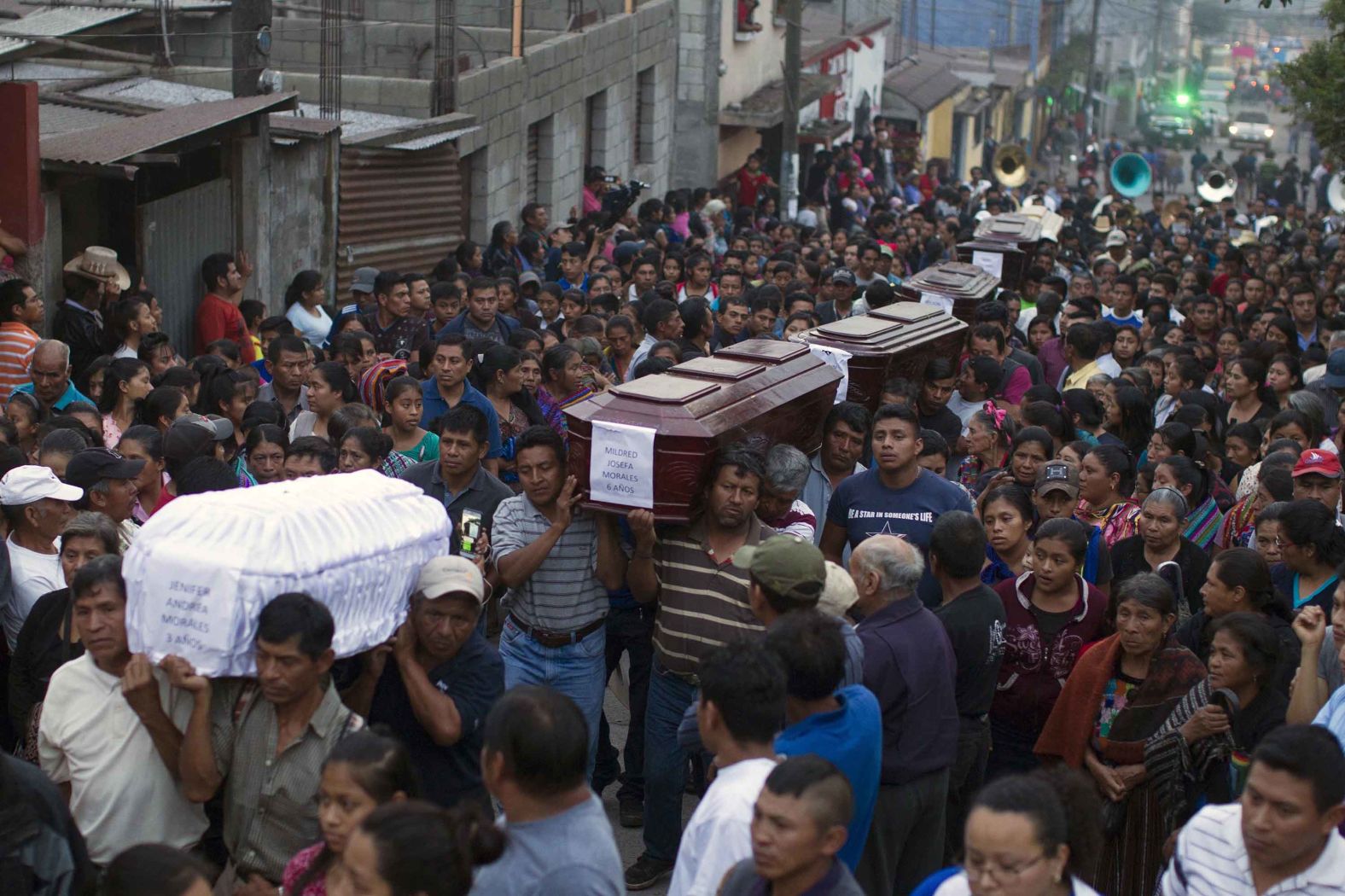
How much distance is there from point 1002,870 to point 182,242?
9.18m

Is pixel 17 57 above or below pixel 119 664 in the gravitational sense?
above

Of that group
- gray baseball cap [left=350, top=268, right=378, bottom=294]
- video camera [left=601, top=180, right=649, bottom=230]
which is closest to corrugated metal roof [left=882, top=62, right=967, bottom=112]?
video camera [left=601, top=180, right=649, bottom=230]

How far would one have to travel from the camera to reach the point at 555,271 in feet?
47.1

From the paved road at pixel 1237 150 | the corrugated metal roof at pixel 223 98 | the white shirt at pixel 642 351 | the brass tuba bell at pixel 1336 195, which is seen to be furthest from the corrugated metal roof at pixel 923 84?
the white shirt at pixel 642 351

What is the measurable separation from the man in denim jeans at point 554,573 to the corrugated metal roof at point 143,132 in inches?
176

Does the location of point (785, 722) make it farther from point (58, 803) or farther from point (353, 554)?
point (58, 803)

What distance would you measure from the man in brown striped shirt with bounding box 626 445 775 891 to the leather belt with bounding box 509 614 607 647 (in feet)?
0.76

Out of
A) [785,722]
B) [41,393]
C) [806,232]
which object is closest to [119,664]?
[785,722]

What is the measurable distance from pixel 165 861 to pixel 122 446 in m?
2.99

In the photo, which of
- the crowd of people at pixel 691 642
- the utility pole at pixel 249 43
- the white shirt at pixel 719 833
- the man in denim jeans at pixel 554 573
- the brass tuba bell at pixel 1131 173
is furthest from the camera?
the brass tuba bell at pixel 1131 173

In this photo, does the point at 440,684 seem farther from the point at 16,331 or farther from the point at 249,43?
the point at 249,43

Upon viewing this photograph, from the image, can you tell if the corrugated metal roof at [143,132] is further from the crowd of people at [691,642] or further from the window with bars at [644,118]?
the window with bars at [644,118]

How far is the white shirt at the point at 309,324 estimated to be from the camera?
10406mm

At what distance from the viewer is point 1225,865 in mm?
3805
